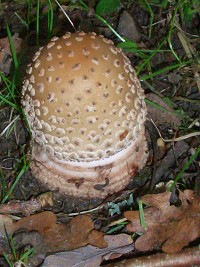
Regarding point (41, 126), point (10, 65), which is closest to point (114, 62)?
point (41, 126)

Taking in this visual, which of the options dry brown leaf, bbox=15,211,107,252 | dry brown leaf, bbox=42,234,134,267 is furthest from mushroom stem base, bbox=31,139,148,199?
dry brown leaf, bbox=42,234,134,267

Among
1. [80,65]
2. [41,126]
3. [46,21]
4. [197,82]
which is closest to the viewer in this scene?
[80,65]

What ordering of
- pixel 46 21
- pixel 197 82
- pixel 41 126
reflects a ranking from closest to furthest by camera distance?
pixel 41 126 < pixel 197 82 < pixel 46 21

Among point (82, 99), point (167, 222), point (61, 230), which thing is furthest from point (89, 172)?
point (82, 99)

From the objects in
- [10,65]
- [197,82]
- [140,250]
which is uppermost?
[10,65]

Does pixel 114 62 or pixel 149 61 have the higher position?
pixel 114 62

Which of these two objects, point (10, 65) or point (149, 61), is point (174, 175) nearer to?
point (149, 61)

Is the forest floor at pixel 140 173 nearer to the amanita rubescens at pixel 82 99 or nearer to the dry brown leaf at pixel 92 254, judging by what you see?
the dry brown leaf at pixel 92 254

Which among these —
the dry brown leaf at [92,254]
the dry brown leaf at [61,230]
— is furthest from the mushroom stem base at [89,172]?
the dry brown leaf at [92,254]
